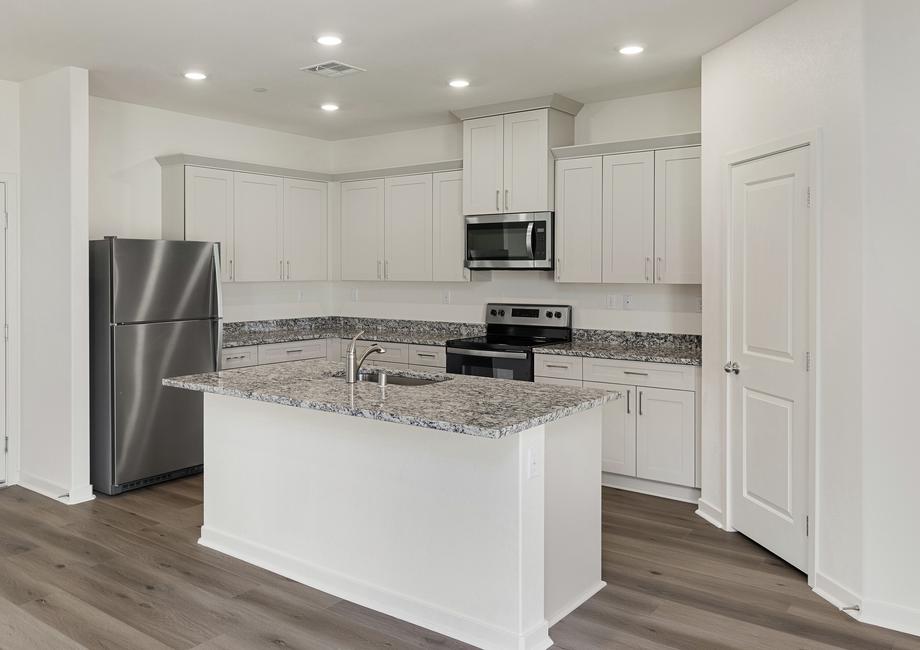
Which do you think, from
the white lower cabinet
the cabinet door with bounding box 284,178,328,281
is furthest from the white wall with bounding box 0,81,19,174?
the white lower cabinet

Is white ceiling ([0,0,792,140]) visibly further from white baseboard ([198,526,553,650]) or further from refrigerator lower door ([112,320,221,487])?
white baseboard ([198,526,553,650])

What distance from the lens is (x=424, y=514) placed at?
296cm

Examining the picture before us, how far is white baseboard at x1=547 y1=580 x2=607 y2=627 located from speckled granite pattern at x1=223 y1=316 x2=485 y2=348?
2717 millimetres

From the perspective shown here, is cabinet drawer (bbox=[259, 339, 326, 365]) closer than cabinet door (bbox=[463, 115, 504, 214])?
No

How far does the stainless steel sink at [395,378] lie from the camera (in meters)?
3.61

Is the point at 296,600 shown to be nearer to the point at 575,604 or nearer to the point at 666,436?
the point at 575,604

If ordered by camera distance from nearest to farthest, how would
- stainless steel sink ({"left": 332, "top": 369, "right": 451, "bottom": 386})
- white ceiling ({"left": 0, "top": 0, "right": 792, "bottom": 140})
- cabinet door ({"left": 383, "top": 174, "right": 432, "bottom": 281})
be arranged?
white ceiling ({"left": 0, "top": 0, "right": 792, "bottom": 140}) < stainless steel sink ({"left": 332, "top": 369, "right": 451, "bottom": 386}) < cabinet door ({"left": 383, "top": 174, "right": 432, "bottom": 281})

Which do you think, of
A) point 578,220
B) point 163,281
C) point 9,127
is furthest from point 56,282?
point 578,220

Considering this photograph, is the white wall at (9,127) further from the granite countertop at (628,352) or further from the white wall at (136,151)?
the granite countertop at (628,352)

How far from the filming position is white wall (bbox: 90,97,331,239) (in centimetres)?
525

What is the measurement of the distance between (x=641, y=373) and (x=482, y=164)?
197cm

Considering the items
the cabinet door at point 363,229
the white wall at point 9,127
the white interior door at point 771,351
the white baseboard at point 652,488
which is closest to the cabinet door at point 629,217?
the white interior door at point 771,351

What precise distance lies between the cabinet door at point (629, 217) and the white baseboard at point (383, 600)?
2766 millimetres

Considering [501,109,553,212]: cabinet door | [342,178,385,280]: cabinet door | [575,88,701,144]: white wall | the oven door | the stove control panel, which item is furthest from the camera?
[342,178,385,280]: cabinet door
